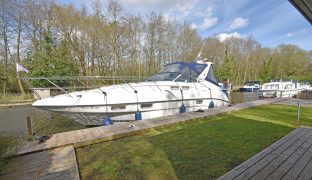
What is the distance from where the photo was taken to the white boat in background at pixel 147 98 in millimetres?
6691

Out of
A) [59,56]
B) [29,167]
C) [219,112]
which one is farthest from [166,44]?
[29,167]

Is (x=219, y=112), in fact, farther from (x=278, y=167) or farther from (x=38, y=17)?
(x=38, y=17)

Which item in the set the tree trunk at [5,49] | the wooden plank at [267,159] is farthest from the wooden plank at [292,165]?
the tree trunk at [5,49]

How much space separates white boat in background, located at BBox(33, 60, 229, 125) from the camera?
6.69 metres

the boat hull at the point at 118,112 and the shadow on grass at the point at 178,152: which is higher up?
the boat hull at the point at 118,112

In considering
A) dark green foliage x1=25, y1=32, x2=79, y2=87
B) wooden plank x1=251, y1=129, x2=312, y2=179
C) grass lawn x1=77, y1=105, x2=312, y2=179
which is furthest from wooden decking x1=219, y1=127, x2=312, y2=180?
dark green foliage x1=25, y1=32, x2=79, y2=87

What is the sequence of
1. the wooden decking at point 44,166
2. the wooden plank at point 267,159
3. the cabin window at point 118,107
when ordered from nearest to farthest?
the wooden plank at point 267,159 < the wooden decking at point 44,166 < the cabin window at point 118,107

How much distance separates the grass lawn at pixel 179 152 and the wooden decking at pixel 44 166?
0.24m

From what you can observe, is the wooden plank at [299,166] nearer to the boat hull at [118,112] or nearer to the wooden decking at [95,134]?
the wooden decking at [95,134]

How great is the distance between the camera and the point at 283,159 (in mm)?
3545

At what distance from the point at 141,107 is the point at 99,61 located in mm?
18589

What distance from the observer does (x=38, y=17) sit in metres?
21.1

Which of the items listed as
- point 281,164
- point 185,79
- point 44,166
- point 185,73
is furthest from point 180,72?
point 44,166

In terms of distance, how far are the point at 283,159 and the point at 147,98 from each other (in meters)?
5.01
